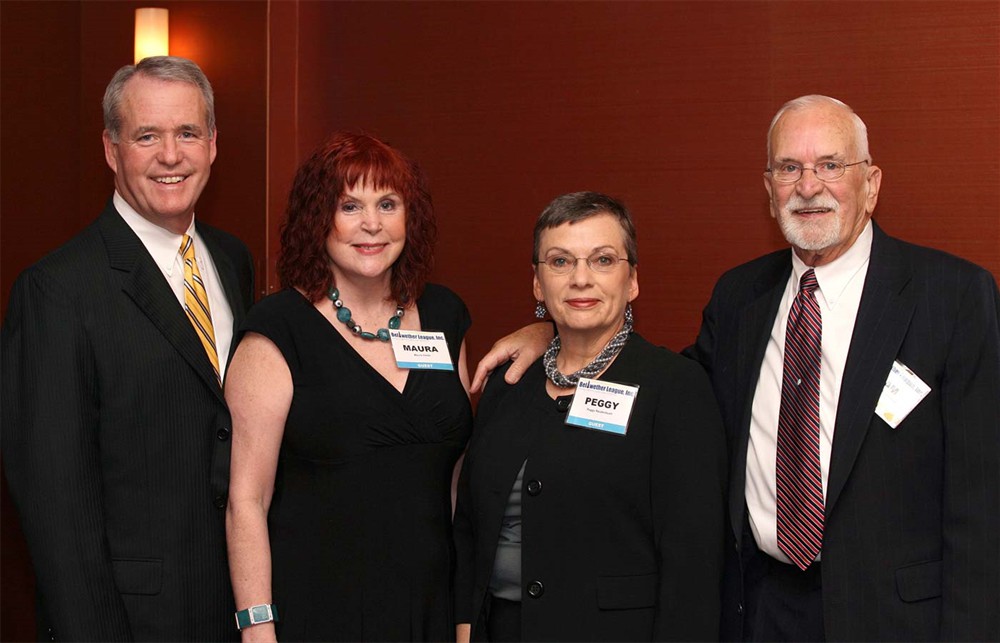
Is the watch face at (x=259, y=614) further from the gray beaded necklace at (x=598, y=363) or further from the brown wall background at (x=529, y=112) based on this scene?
the brown wall background at (x=529, y=112)

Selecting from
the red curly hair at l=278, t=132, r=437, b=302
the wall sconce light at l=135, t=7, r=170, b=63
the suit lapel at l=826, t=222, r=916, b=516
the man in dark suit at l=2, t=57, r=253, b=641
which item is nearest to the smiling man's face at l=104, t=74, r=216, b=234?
the man in dark suit at l=2, t=57, r=253, b=641

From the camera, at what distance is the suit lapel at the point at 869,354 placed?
251cm

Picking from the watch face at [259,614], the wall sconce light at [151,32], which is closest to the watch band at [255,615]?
the watch face at [259,614]

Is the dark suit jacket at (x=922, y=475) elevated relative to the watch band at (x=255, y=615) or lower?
elevated

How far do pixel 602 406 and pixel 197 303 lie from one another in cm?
121

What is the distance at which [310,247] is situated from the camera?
9.39ft

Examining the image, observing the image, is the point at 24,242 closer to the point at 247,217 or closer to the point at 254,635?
the point at 247,217

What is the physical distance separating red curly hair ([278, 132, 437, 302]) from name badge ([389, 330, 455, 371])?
257mm

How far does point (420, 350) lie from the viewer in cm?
292

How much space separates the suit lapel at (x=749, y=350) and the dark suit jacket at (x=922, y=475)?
0.25 m

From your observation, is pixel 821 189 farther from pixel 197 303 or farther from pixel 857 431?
pixel 197 303

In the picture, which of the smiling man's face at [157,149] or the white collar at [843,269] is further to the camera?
the smiling man's face at [157,149]

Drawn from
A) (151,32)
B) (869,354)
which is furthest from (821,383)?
(151,32)

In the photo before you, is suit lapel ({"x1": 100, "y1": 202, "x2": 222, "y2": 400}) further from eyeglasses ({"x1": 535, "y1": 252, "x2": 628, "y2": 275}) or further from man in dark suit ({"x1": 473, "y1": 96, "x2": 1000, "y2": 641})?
eyeglasses ({"x1": 535, "y1": 252, "x2": 628, "y2": 275})
